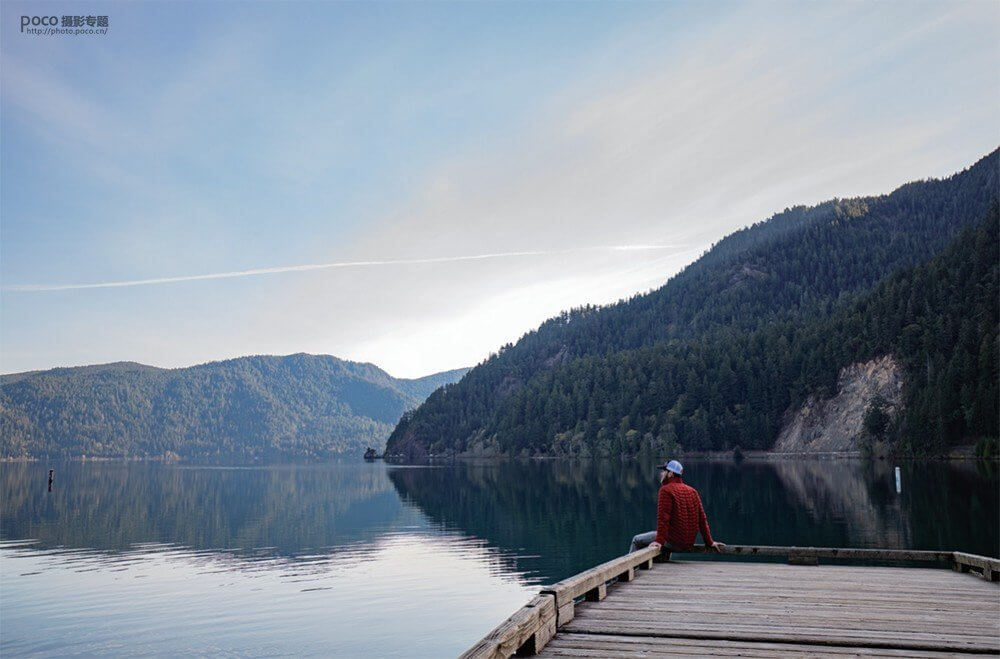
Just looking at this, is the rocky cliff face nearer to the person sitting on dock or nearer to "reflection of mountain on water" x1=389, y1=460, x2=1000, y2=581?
"reflection of mountain on water" x1=389, y1=460, x2=1000, y2=581

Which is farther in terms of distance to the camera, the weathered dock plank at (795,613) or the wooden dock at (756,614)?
the weathered dock plank at (795,613)

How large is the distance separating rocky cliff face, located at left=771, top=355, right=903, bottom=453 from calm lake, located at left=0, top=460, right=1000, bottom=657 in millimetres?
76135

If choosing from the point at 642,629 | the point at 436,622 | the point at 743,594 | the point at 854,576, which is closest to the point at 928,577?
the point at 854,576

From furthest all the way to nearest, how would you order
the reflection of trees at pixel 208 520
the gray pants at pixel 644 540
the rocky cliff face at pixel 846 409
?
the rocky cliff face at pixel 846 409 < the reflection of trees at pixel 208 520 < the gray pants at pixel 644 540

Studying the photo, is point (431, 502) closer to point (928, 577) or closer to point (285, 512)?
point (285, 512)

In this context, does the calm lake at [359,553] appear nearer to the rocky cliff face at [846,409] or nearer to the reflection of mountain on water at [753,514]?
the reflection of mountain on water at [753,514]

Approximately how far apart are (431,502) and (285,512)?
15.9 metres

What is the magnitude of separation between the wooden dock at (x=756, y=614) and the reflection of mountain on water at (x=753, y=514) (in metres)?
21.4

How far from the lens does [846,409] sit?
178 m

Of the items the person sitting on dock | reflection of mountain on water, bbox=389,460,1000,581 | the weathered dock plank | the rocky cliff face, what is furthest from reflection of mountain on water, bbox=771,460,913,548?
the rocky cliff face

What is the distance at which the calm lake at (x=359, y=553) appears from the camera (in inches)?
1150

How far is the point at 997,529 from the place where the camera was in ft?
147

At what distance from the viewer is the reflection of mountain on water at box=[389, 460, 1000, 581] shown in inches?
1732

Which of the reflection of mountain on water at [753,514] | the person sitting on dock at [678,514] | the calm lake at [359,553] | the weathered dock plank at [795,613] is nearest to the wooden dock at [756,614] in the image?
the weathered dock plank at [795,613]
